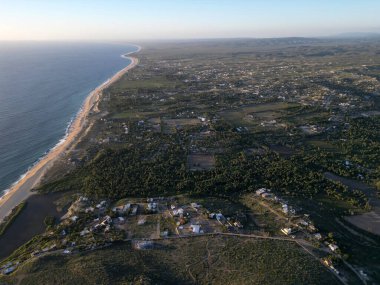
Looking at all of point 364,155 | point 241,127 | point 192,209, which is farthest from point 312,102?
point 192,209

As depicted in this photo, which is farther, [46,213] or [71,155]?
[71,155]

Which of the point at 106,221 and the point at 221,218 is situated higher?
the point at 221,218

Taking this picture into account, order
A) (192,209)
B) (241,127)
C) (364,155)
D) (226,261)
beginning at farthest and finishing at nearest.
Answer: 1. (241,127)
2. (364,155)
3. (192,209)
4. (226,261)

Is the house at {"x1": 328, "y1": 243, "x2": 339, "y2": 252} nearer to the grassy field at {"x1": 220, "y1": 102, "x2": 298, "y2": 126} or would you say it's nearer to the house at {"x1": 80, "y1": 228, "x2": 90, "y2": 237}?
the house at {"x1": 80, "y1": 228, "x2": 90, "y2": 237}

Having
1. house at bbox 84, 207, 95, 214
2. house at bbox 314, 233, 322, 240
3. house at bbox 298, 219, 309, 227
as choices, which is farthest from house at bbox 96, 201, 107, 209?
house at bbox 314, 233, 322, 240

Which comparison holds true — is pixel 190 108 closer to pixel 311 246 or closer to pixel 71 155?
pixel 71 155

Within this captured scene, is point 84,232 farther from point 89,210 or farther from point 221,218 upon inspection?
point 221,218

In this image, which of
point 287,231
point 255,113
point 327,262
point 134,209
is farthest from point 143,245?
point 255,113

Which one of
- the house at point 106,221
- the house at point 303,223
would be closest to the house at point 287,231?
the house at point 303,223

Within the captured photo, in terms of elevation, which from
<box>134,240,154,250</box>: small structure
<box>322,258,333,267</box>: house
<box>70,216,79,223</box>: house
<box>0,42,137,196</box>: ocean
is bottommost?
<box>0,42,137,196</box>: ocean
